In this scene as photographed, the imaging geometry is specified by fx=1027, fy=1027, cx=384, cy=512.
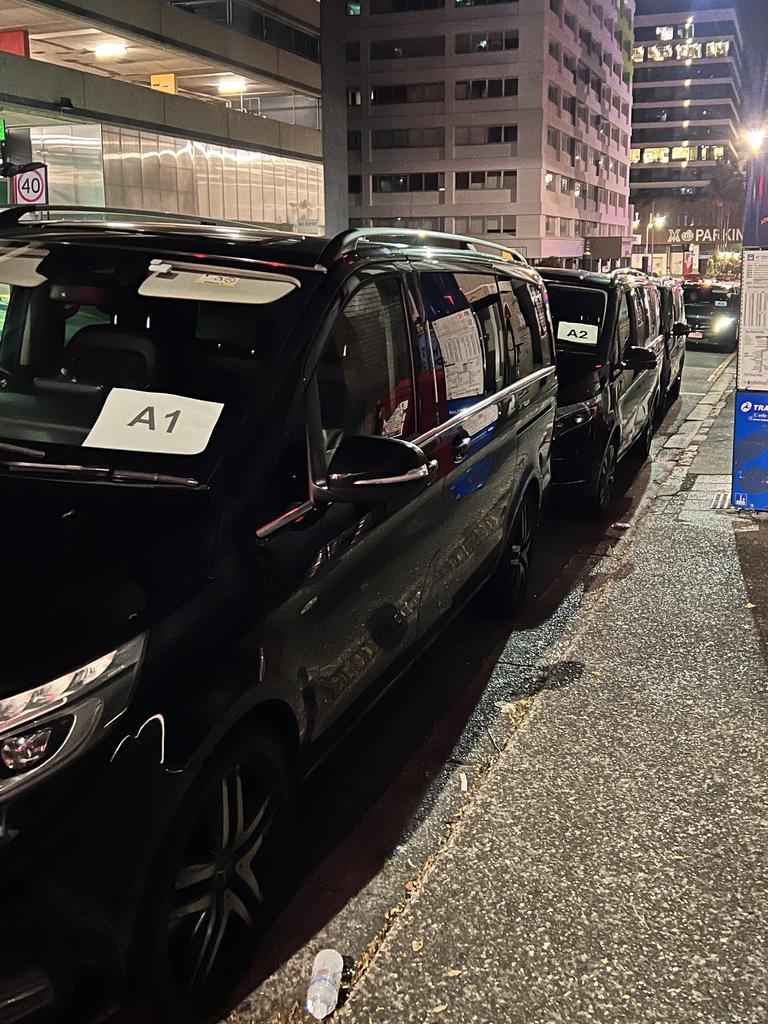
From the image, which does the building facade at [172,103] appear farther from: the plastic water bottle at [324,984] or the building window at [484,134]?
the building window at [484,134]

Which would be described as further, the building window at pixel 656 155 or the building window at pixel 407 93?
the building window at pixel 656 155

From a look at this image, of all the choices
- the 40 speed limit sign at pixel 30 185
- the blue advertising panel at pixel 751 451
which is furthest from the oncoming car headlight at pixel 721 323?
the blue advertising panel at pixel 751 451

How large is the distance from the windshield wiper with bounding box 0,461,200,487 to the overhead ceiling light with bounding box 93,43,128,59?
31.7 m

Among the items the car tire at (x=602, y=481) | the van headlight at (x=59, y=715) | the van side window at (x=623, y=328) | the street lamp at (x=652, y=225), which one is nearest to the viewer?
the van headlight at (x=59, y=715)

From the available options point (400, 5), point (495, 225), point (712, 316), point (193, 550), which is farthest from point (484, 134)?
point (193, 550)

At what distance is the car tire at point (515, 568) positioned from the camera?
5723 millimetres

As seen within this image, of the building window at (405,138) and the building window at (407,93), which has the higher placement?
the building window at (407,93)

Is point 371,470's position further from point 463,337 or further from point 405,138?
point 405,138

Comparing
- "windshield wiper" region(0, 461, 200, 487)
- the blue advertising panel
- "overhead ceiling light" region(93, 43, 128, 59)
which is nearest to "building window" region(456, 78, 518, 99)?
"overhead ceiling light" region(93, 43, 128, 59)

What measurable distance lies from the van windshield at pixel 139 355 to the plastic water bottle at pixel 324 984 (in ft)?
A: 4.67

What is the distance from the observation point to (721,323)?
27.2 metres

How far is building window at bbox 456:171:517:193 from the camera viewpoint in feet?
243

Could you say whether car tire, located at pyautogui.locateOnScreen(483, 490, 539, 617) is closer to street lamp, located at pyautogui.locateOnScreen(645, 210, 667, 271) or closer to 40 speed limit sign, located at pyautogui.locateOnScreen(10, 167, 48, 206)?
40 speed limit sign, located at pyautogui.locateOnScreen(10, 167, 48, 206)

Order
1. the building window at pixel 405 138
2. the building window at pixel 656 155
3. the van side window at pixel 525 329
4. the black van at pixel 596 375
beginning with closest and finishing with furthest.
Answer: the van side window at pixel 525 329, the black van at pixel 596 375, the building window at pixel 405 138, the building window at pixel 656 155
